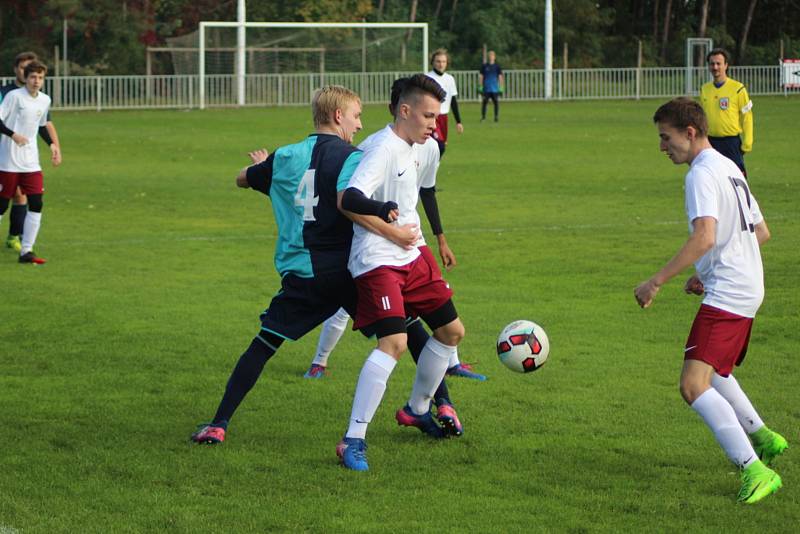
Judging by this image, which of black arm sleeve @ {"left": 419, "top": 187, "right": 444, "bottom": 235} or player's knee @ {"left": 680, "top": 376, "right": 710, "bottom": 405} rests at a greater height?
black arm sleeve @ {"left": 419, "top": 187, "right": 444, "bottom": 235}

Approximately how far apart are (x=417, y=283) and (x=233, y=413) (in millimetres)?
1379

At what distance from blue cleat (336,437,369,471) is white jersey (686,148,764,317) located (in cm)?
176

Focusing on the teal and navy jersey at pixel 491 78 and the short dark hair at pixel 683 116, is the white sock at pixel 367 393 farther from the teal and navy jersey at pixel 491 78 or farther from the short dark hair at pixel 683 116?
the teal and navy jersey at pixel 491 78

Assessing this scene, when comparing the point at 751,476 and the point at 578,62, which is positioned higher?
the point at 578,62

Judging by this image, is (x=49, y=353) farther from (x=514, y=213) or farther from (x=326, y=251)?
(x=514, y=213)

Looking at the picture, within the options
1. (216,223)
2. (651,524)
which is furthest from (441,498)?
(216,223)

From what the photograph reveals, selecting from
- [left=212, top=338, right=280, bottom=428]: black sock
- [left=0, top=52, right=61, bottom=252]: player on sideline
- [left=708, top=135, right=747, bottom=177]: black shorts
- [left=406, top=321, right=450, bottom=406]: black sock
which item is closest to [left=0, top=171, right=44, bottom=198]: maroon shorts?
[left=0, top=52, right=61, bottom=252]: player on sideline

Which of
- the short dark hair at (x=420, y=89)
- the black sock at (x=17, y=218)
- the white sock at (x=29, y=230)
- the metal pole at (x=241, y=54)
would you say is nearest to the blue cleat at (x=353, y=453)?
the short dark hair at (x=420, y=89)

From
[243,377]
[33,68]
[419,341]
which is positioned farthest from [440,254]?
[33,68]

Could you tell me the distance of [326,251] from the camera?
6.44 meters

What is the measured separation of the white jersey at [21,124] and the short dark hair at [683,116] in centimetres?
926

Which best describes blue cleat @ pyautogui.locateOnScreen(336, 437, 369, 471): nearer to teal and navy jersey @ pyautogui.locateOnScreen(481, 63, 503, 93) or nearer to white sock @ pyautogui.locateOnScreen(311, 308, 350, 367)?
white sock @ pyautogui.locateOnScreen(311, 308, 350, 367)

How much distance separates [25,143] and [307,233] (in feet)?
25.2

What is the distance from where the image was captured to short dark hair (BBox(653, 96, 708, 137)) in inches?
223
